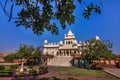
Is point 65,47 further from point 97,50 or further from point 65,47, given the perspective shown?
point 97,50

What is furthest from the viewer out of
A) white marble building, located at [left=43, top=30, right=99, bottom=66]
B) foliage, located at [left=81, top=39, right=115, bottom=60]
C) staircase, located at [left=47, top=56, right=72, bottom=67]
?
white marble building, located at [left=43, top=30, right=99, bottom=66]

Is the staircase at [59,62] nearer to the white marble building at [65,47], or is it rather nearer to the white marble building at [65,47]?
the white marble building at [65,47]

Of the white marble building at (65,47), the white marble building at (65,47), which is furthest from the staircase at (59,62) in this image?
the white marble building at (65,47)

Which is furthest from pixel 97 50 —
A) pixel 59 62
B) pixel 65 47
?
pixel 65 47

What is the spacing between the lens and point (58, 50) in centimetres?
6050

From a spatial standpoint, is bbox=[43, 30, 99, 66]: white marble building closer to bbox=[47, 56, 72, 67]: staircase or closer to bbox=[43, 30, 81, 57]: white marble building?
bbox=[43, 30, 81, 57]: white marble building

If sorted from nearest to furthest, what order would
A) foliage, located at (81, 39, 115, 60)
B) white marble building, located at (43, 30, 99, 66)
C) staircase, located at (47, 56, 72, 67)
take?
foliage, located at (81, 39, 115, 60)
staircase, located at (47, 56, 72, 67)
white marble building, located at (43, 30, 99, 66)

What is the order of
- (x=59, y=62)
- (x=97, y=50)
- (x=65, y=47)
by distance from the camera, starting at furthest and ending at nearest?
(x=65, y=47) < (x=59, y=62) < (x=97, y=50)

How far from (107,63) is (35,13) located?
116ft

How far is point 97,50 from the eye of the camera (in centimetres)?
3372

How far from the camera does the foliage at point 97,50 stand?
109ft

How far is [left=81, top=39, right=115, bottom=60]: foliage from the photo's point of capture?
33.2 m

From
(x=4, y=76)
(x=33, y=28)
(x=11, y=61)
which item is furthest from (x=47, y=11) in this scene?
(x=11, y=61)

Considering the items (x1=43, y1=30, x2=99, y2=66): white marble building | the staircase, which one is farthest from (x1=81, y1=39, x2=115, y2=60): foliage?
(x1=43, y1=30, x2=99, y2=66): white marble building
